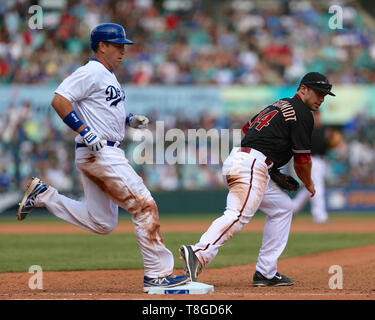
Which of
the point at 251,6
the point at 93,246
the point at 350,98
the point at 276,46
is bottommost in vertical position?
the point at 93,246

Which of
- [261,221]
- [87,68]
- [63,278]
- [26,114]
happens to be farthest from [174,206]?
[87,68]

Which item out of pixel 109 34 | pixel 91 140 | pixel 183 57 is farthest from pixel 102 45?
pixel 183 57

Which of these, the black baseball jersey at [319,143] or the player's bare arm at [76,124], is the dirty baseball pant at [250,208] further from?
the black baseball jersey at [319,143]

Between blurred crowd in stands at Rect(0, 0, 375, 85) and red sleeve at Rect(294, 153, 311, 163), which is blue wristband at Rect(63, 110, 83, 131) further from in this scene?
blurred crowd in stands at Rect(0, 0, 375, 85)

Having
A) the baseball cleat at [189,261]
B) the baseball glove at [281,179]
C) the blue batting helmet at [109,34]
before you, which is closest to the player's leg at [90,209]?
the baseball cleat at [189,261]

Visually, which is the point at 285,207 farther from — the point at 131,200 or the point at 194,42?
the point at 194,42

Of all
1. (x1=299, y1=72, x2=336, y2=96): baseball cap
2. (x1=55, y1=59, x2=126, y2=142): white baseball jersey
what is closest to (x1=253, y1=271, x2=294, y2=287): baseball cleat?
(x1=299, y1=72, x2=336, y2=96): baseball cap
